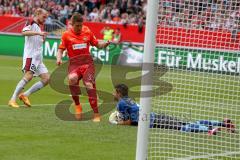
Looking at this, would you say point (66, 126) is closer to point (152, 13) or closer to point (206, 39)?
point (206, 39)

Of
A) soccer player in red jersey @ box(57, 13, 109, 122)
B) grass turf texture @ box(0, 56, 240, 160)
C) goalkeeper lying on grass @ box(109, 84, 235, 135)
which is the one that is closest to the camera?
grass turf texture @ box(0, 56, 240, 160)

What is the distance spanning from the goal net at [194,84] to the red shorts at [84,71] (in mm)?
2973

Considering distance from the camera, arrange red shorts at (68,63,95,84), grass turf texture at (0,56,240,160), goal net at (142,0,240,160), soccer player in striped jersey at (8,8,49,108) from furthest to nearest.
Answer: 1. soccer player in striped jersey at (8,8,49,108)
2. red shorts at (68,63,95,84)
3. grass turf texture at (0,56,240,160)
4. goal net at (142,0,240,160)

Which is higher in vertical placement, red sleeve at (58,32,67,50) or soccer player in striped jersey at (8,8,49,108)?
red sleeve at (58,32,67,50)

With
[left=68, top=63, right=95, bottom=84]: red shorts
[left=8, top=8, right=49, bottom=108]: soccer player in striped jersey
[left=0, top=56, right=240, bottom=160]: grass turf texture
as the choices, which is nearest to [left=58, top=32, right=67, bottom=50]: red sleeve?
[left=68, top=63, right=95, bottom=84]: red shorts

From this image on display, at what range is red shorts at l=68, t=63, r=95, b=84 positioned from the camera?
47.7 ft

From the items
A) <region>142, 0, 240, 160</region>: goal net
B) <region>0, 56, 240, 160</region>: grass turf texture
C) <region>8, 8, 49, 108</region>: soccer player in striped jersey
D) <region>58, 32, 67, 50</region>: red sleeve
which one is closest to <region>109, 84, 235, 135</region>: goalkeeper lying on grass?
<region>142, 0, 240, 160</region>: goal net

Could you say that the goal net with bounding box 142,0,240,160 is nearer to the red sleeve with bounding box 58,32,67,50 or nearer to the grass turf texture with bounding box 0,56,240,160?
the grass turf texture with bounding box 0,56,240,160

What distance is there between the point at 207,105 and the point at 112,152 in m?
1.64

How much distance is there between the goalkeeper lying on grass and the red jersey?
4.28 feet

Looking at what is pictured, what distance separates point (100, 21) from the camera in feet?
124

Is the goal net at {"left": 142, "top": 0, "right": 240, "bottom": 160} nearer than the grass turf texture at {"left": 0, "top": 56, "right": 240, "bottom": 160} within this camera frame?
Yes

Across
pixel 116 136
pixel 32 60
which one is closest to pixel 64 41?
pixel 32 60

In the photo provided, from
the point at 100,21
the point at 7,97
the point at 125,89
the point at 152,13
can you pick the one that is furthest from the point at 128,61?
the point at 152,13
